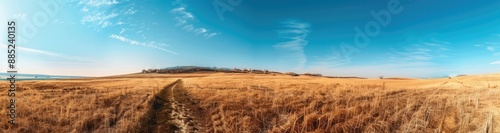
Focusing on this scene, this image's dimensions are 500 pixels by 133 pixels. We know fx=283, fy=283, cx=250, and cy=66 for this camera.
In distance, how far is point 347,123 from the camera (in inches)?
356

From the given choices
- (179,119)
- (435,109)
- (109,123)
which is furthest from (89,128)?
(435,109)

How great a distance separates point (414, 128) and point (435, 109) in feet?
11.8

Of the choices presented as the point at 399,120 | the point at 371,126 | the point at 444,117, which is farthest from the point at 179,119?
the point at 444,117

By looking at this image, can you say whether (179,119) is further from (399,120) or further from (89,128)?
(399,120)

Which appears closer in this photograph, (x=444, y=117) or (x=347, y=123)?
(x=347, y=123)

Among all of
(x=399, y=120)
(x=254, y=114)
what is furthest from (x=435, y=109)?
(x=254, y=114)

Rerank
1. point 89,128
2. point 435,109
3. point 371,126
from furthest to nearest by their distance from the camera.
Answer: point 435,109 < point 89,128 < point 371,126

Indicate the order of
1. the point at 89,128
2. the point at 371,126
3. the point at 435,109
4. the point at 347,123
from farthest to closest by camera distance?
the point at 435,109, the point at 89,128, the point at 347,123, the point at 371,126

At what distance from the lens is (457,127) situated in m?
9.20

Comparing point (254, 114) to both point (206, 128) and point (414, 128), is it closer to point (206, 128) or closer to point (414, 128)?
point (206, 128)

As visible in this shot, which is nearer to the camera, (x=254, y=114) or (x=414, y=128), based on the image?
(x=414, y=128)

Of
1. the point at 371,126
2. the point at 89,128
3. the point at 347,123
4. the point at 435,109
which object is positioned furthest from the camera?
the point at 435,109

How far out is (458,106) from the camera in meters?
11.9

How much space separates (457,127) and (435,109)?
2150mm
